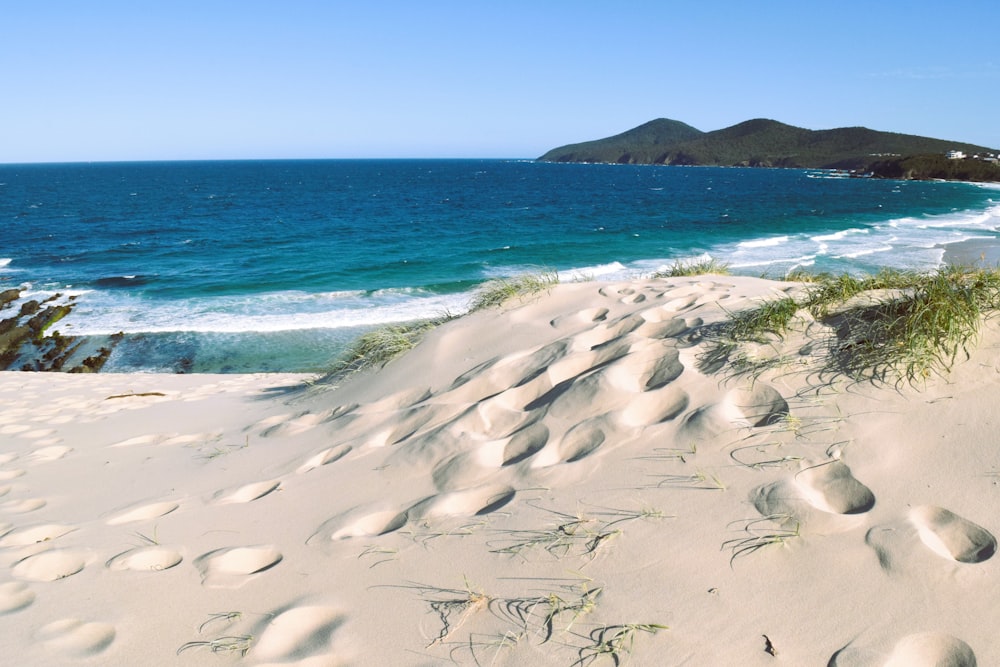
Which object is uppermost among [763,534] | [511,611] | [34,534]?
[763,534]

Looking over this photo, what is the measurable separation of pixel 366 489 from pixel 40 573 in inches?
60.2

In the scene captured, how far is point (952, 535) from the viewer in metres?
2.12

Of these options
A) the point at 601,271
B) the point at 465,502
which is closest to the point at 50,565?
the point at 465,502

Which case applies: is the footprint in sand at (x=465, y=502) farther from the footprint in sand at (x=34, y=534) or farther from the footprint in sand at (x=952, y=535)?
the footprint in sand at (x=34, y=534)

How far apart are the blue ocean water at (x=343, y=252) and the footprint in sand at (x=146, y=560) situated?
8.33 m

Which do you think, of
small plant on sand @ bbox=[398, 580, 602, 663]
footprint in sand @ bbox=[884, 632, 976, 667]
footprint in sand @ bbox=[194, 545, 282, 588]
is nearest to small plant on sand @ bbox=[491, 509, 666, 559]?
small plant on sand @ bbox=[398, 580, 602, 663]

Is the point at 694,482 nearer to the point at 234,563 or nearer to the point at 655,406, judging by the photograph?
the point at 655,406

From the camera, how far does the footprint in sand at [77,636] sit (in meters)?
2.23

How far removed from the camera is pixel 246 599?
8.00 ft

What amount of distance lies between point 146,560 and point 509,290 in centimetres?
406

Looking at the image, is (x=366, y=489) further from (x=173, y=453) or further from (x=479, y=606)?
(x=173, y=453)

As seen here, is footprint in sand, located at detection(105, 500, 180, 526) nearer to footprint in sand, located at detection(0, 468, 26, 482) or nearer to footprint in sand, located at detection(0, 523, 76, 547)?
footprint in sand, located at detection(0, 523, 76, 547)

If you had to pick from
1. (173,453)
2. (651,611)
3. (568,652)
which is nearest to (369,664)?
(568,652)

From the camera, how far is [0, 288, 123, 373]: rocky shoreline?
12.7 metres
